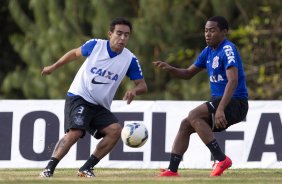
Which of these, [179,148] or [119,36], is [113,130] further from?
[119,36]

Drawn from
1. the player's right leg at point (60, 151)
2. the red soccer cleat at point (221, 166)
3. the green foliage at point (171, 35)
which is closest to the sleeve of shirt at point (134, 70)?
the player's right leg at point (60, 151)

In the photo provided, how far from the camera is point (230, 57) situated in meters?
14.0

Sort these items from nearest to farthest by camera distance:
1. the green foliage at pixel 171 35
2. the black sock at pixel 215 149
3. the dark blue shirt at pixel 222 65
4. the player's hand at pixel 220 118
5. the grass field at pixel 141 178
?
the grass field at pixel 141 178
the player's hand at pixel 220 118
the dark blue shirt at pixel 222 65
the black sock at pixel 215 149
the green foliage at pixel 171 35

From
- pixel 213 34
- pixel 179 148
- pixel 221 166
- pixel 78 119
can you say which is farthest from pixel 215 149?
pixel 78 119

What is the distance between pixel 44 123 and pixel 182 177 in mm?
4454

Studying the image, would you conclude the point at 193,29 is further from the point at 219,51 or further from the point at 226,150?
the point at 219,51

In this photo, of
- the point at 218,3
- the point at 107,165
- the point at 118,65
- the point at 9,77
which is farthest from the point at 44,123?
the point at 9,77

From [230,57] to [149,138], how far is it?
4.37m

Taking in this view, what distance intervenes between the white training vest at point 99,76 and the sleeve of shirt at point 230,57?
1.32 metres

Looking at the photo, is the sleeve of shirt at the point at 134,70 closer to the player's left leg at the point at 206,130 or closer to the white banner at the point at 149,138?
the player's left leg at the point at 206,130

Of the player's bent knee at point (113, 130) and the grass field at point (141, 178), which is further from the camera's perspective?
the player's bent knee at point (113, 130)

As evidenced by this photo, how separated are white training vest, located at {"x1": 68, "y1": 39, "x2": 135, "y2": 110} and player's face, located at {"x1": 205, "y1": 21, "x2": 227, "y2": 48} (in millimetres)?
1125

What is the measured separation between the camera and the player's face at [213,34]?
14188mm

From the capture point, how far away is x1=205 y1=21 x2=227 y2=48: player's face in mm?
14188
